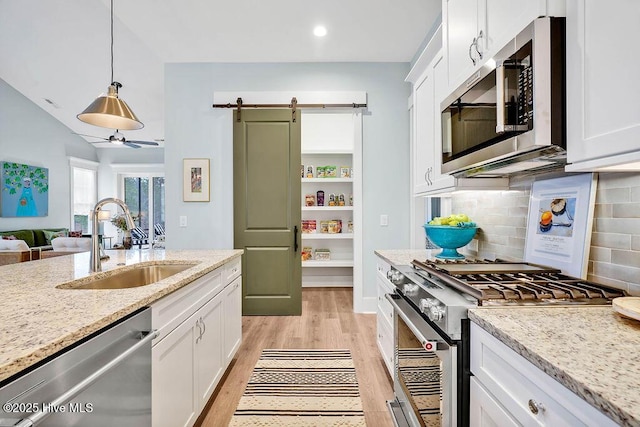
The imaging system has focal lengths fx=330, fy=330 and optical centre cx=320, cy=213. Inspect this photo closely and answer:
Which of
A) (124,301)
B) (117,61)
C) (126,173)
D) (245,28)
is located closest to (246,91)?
(245,28)

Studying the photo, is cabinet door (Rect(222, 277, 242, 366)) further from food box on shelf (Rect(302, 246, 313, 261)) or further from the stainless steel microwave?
food box on shelf (Rect(302, 246, 313, 261))

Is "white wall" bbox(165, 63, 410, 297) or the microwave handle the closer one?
the microwave handle

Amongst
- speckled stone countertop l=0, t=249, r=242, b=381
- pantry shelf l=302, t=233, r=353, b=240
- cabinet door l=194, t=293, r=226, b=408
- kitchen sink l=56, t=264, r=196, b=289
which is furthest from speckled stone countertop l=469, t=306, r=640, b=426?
pantry shelf l=302, t=233, r=353, b=240

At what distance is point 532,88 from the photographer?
113cm

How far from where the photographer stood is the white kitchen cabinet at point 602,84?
A: 2.83ft

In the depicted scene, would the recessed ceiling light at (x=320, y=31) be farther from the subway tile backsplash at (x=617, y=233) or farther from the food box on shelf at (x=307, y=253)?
the food box on shelf at (x=307, y=253)

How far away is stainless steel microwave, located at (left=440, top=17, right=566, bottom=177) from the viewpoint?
1104 millimetres

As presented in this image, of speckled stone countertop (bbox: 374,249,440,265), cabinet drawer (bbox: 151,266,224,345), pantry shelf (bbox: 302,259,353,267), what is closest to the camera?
cabinet drawer (bbox: 151,266,224,345)

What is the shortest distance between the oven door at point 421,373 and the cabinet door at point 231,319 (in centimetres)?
115

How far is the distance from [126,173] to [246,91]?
6.02 m

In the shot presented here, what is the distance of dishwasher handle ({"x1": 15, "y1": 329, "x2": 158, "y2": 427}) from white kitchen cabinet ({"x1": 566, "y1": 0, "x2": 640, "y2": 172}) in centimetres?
156

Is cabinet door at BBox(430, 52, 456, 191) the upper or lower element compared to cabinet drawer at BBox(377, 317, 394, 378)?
upper

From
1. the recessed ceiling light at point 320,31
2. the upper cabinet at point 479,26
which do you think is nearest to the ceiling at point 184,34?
the recessed ceiling light at point 320,31

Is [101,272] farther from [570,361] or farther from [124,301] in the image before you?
[570,361]
